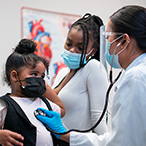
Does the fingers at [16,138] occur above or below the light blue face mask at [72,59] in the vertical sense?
below

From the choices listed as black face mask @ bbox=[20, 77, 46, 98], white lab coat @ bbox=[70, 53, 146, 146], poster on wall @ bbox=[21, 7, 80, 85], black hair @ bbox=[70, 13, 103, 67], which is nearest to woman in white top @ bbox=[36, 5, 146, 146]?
white lab coat @ bbox=[70, 53, 146, 146]

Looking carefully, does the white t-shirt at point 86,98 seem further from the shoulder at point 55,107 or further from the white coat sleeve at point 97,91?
the shoulder at point 55,107

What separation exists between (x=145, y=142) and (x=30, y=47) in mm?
928

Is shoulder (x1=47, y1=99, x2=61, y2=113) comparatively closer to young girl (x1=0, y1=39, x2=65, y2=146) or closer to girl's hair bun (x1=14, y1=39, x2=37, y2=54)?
young girl (x1=0, y1=39, x2=65, y2=146)

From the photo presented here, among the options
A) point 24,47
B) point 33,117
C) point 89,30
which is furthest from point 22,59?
point 89,30

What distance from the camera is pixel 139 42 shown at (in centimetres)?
111

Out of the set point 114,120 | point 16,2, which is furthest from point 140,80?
point 16,2

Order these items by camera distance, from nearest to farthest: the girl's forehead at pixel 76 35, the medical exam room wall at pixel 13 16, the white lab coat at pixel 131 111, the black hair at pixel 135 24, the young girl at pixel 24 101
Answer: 1. the white lab coat at pixel 131 111
2. the black hair at pixel 135 24
3. the young girl at pixel 24 101
4. the girl's forehead at pixel 76 35
5. the medical exam room wall at pixel 13 16

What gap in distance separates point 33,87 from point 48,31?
66.7 inches

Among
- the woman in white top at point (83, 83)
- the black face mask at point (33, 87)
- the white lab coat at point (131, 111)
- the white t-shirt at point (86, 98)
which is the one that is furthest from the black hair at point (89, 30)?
the white lab coat at point (131, 111)

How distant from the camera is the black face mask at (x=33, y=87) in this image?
132 cm

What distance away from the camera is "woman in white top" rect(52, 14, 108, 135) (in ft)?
5.19

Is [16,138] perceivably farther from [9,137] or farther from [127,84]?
[127,84]

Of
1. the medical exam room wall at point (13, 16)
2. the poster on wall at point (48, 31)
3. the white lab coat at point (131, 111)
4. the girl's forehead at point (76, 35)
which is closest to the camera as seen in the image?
the white lab coat at point (131, 111)
